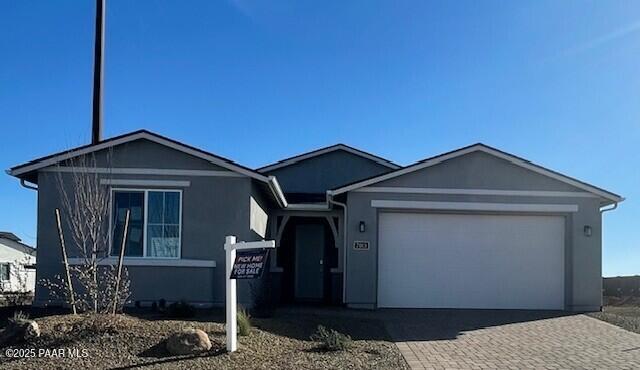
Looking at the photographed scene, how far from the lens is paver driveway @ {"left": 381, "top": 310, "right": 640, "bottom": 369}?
32.1 ft

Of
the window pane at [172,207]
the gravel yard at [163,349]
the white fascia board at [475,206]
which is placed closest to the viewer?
the gravel yard at [163,349]

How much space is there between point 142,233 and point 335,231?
6.07 metres

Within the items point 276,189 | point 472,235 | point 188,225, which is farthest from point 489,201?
point 188,225

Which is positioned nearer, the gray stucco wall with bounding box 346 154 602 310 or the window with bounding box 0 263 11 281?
the gray stucco wall with bounding box 346 154 602 310

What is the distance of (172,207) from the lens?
14.8 m

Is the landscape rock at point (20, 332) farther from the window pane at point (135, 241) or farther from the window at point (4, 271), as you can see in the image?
the window at point (4, 271)

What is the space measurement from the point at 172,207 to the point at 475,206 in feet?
24.1

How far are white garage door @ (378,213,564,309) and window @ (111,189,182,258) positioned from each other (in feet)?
16.8

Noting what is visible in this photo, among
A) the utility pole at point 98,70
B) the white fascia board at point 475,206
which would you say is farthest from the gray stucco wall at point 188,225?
the white fascia board at point 475,206

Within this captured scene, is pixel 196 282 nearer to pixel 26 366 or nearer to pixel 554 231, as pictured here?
pixel 26 366

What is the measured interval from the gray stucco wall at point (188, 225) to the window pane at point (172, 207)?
166 mm

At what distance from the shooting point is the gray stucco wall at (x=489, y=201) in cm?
1627

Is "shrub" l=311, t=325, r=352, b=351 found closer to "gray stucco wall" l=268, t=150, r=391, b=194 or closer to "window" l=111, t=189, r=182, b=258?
"window" l=111, t=189, r=182, b=258

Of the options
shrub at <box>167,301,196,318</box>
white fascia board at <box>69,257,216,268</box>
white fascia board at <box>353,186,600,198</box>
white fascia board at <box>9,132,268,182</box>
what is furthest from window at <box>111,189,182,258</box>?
white fascia board at <box>353,186,600,198</box>
